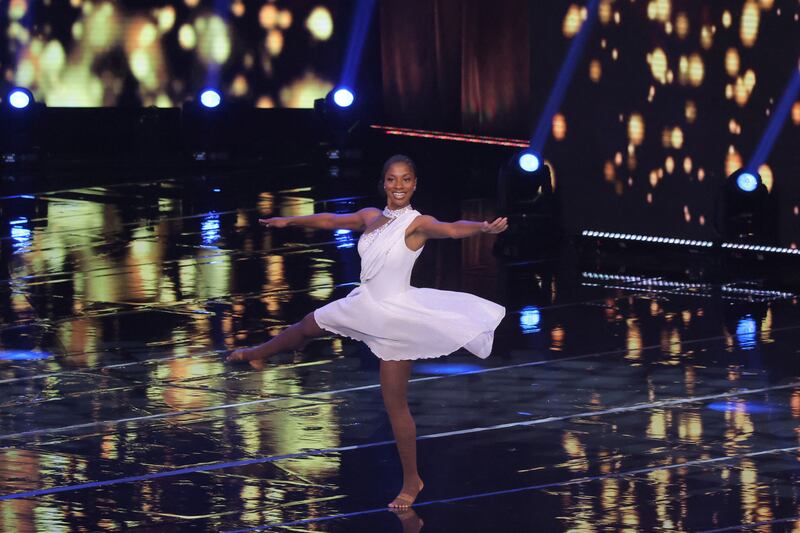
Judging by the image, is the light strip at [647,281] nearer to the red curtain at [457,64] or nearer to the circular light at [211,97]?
the red curtain at [457,64]

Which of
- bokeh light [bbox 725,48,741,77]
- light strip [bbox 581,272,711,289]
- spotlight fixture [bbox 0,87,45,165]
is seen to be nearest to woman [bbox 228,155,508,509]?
light strip [bbox 581,272,711,289]

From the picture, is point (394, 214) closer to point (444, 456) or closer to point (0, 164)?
point (444, 456)

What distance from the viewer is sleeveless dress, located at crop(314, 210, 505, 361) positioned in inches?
225

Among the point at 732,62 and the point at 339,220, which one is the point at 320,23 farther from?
the point at 339,220

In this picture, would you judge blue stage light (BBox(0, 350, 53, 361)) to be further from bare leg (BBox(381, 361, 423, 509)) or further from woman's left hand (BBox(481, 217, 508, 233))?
woman's left hand (BBox(481, 217, 508, 233))

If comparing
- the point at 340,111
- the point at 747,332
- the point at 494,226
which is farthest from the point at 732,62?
the point at 340,111

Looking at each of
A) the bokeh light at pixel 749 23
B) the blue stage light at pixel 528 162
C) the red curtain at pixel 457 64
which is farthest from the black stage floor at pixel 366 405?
the red curtain at pixel 457 64

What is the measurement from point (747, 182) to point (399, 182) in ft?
16.4

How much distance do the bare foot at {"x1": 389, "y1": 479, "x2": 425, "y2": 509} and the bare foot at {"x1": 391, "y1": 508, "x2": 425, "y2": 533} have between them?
0.9 inches

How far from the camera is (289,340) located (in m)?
6.19

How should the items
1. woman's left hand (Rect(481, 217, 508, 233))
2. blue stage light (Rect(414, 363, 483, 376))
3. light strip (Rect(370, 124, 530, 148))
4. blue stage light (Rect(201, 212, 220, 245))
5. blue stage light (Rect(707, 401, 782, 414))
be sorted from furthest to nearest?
light strip (Rect(370, 124, 530, 148))
blue stage light (Rect(201, 212, 220, 245))
blue stage light (Rect(414, 363, 483, 376))
blue stage light (Rect(707, 401, 782, 414))
woman's left hand (Rect(481, 217, 508, 233))

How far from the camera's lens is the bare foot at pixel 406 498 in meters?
5.60

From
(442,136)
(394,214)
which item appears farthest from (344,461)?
(442,136)

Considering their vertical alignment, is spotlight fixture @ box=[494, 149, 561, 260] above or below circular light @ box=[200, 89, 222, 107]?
below
